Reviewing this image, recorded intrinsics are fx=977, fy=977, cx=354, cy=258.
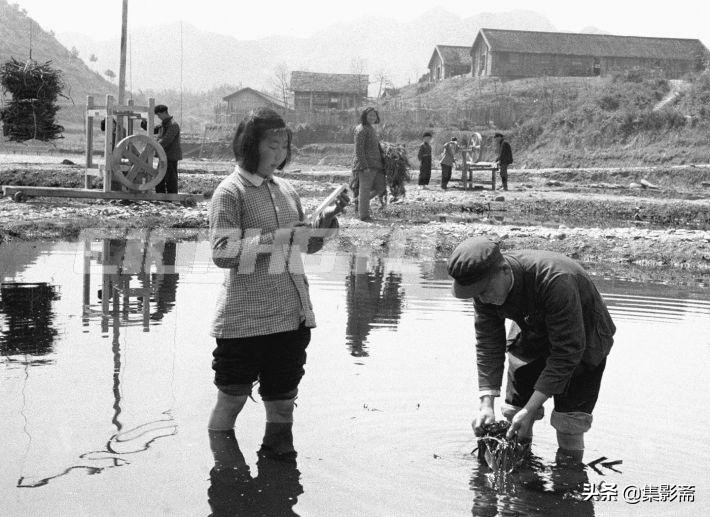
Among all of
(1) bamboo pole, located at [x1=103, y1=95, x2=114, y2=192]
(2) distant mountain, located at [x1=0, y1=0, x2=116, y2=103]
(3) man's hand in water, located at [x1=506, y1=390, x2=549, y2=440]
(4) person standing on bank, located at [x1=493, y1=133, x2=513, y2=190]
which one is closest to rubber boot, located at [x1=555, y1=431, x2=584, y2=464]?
(3) man's hand in water, located at [x1=506, y1=390, x2=549, y2=440]

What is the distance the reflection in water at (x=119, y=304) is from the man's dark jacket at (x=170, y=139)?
332 cm

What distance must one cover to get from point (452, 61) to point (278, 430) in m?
83.1

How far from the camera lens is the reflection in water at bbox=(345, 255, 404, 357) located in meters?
8.09

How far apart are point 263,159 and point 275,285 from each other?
604 millimetres

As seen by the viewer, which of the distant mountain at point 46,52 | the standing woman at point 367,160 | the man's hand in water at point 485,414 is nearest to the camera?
the man's hand in water at point 485,414

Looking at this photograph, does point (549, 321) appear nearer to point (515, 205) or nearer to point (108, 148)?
point (108, 148)

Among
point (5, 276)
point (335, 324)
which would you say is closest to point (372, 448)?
point (335, 324)

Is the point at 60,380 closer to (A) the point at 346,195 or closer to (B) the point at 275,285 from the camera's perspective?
(B) the point at 275,285

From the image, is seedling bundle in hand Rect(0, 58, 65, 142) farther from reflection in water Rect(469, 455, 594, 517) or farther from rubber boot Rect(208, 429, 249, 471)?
reflection in water Rect(469, 455, 594, 517)

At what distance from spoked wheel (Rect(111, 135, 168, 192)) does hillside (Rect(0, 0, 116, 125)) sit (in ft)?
201

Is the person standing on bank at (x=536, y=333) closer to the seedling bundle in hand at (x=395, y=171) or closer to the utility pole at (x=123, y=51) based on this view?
the seedling bundle in hand at (x=395, y=171)

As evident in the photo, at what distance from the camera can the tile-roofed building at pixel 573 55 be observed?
7575 centimetres

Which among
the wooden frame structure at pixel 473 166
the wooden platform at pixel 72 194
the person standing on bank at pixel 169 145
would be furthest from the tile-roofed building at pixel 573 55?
Result: the wooden platform at pixel 72 194

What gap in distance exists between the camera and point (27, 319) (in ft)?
26.6
